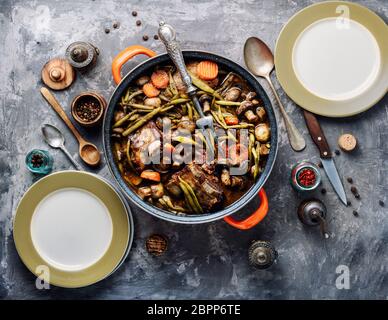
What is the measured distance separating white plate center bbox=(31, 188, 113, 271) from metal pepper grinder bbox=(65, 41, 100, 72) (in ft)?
1.88

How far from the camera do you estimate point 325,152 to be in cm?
226

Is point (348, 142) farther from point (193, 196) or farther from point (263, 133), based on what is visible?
point (193, 196)

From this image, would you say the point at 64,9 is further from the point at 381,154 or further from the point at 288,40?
the point at 381,154

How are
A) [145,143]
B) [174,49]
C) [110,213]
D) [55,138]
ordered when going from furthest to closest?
1. [55,138]
2. [110,213]
3. [145,143]
4. [174,49]

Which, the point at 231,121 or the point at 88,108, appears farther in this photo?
the point at 88,108

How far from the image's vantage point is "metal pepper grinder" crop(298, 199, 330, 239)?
7.19ft

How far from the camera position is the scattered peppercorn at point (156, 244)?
2285mm

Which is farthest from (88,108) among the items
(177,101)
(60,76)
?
(177,101)

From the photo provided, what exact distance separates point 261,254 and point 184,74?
0.88 metres

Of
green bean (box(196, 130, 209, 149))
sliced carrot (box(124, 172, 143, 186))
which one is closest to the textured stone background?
sliced carrot (box(124, 172, 143, 186))

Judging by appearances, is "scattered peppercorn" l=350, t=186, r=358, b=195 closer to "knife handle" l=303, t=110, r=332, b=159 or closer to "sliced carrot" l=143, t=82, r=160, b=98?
"knife handle" l=303, t=110, r=332, b=159

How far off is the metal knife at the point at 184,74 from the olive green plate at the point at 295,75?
0.44 m
